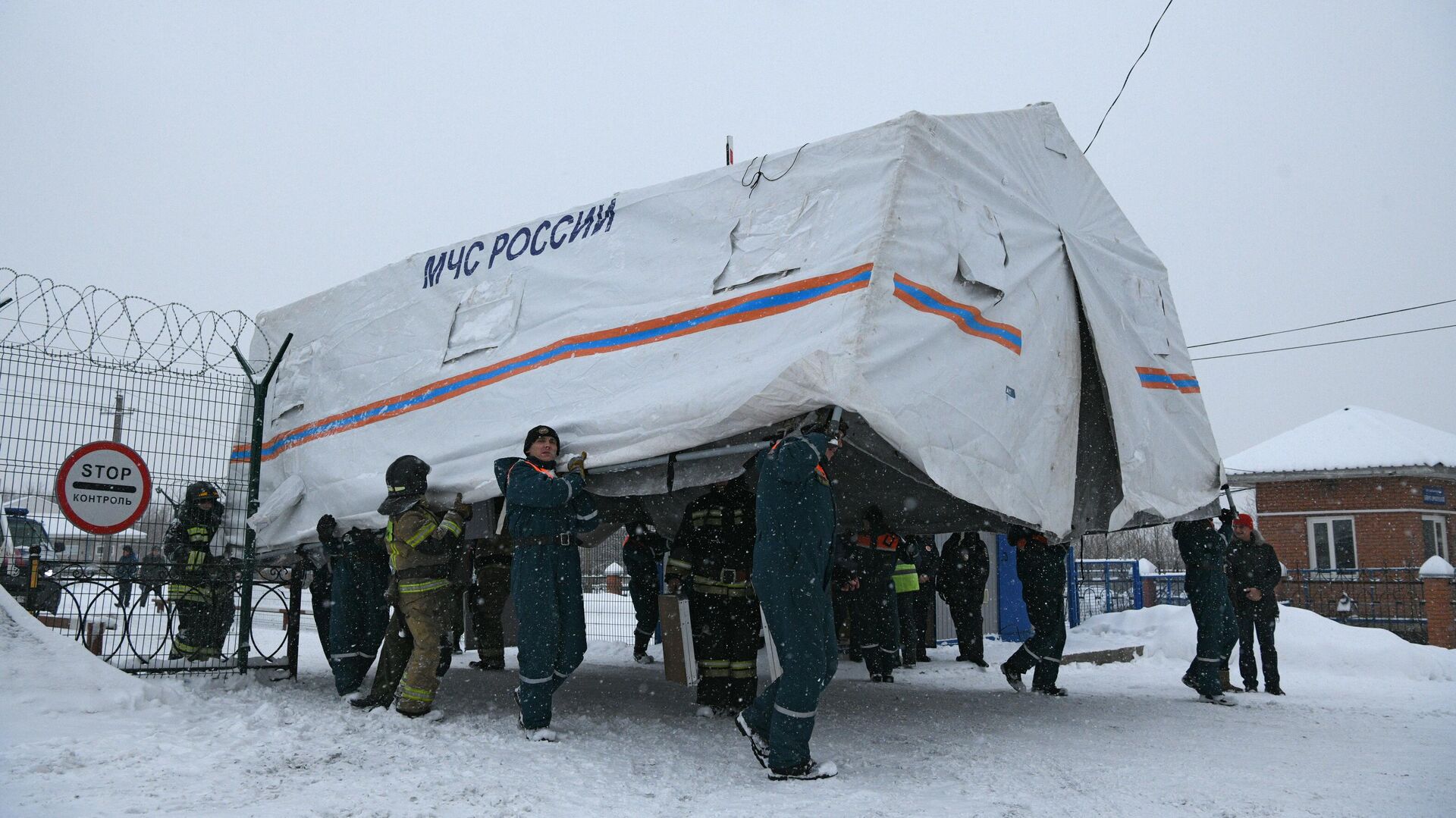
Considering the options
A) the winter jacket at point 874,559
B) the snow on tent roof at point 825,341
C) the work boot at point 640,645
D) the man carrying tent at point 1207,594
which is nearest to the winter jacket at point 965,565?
the winter jacket at point 874,559

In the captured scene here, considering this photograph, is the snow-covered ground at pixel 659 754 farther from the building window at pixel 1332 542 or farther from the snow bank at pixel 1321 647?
the building window at pixel 1332 542

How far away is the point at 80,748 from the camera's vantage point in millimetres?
4715

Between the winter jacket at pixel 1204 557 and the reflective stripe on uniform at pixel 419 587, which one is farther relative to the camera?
the winter jacket at pixel 1204 557

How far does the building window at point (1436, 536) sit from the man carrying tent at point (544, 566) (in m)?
20.7

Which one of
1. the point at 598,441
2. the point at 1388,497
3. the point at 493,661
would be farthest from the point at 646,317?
the point at 1388,497

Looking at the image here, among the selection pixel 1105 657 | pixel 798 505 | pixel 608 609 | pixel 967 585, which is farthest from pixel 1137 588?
pixel 798 505

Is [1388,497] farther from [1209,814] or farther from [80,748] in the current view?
[80,748]

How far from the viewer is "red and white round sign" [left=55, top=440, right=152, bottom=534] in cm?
643

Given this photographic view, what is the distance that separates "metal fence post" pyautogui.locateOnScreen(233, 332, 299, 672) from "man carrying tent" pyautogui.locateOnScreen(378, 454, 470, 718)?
79.8 inches

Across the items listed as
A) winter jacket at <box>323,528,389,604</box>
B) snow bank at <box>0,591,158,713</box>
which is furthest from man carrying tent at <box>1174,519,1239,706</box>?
snow bank at <box>0,591,158,713</box>

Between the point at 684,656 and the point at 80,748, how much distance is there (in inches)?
133

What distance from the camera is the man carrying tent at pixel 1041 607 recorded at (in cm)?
746

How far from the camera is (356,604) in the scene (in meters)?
6.99

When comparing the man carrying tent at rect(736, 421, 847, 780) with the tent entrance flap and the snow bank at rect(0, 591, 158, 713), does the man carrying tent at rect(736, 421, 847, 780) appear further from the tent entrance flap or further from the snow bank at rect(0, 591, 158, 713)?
the snow bank at rect(0, 591, 158, 713)
